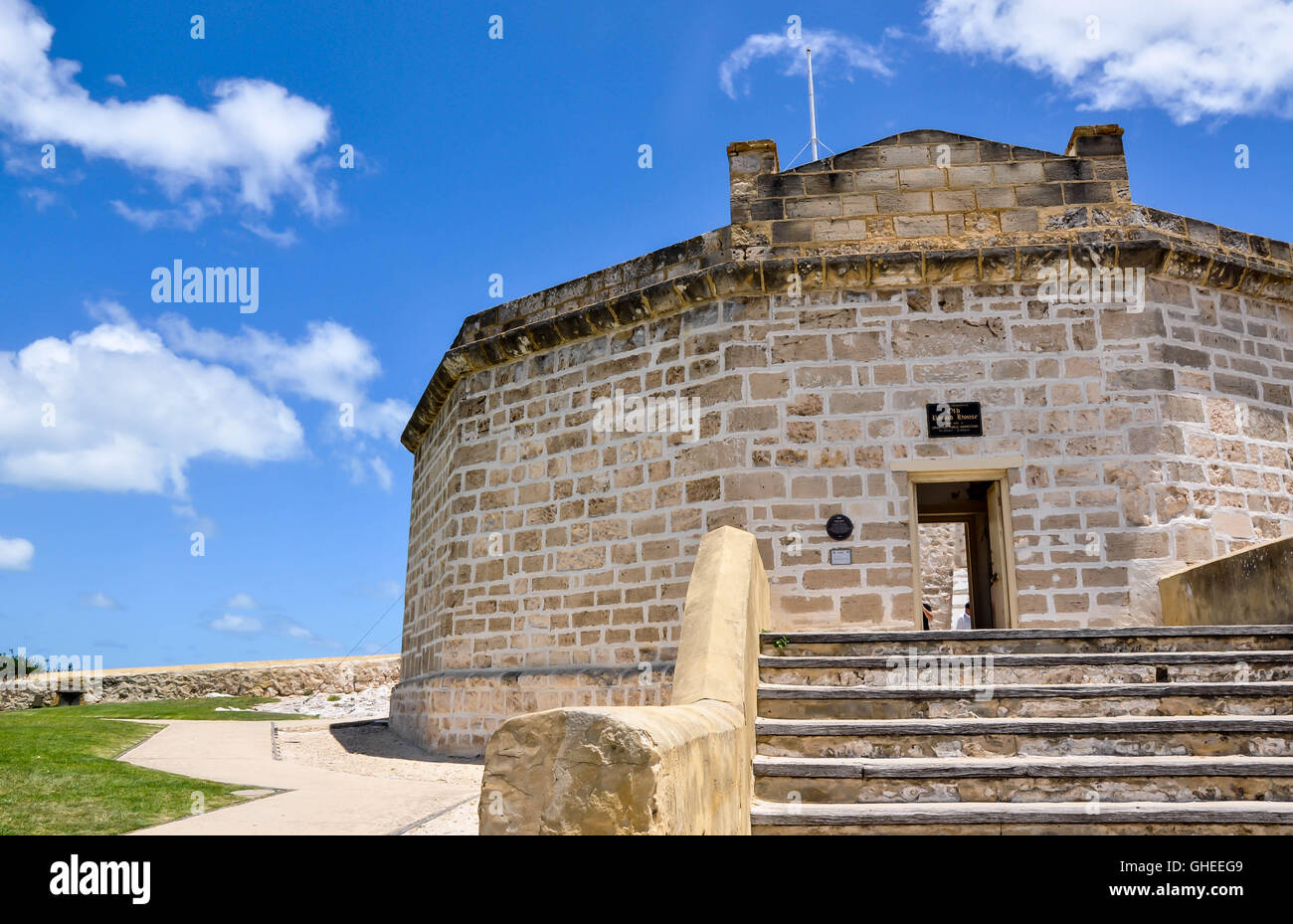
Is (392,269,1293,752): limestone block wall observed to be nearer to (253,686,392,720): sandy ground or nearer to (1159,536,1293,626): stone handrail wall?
(1159,536,1293,626): stone handrail wall

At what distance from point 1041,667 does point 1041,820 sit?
5.44 feet

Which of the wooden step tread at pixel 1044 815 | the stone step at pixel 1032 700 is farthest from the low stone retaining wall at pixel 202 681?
the wooden step tread at pixel 1044 815

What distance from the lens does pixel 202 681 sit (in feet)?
60.7

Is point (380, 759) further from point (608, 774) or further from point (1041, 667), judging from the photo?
point (608, 774)

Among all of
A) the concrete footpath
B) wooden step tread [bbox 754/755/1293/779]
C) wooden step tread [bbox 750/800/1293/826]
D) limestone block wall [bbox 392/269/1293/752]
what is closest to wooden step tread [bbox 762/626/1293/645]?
wooden step tread [bbox 754/755/1293/779]

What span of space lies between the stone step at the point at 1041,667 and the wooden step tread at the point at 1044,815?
55.4 inches

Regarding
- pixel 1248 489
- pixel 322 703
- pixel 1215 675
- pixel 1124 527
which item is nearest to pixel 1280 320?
pixel 1248 489

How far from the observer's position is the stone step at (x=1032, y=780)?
4.24 meters

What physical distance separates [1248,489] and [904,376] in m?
3.08

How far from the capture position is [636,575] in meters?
8.66

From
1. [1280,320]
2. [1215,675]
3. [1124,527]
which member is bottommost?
[1215,675]

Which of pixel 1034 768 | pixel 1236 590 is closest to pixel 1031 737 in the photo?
pixel 1034 768

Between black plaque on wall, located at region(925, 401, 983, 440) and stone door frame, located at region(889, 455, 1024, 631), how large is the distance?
0.23 metres
